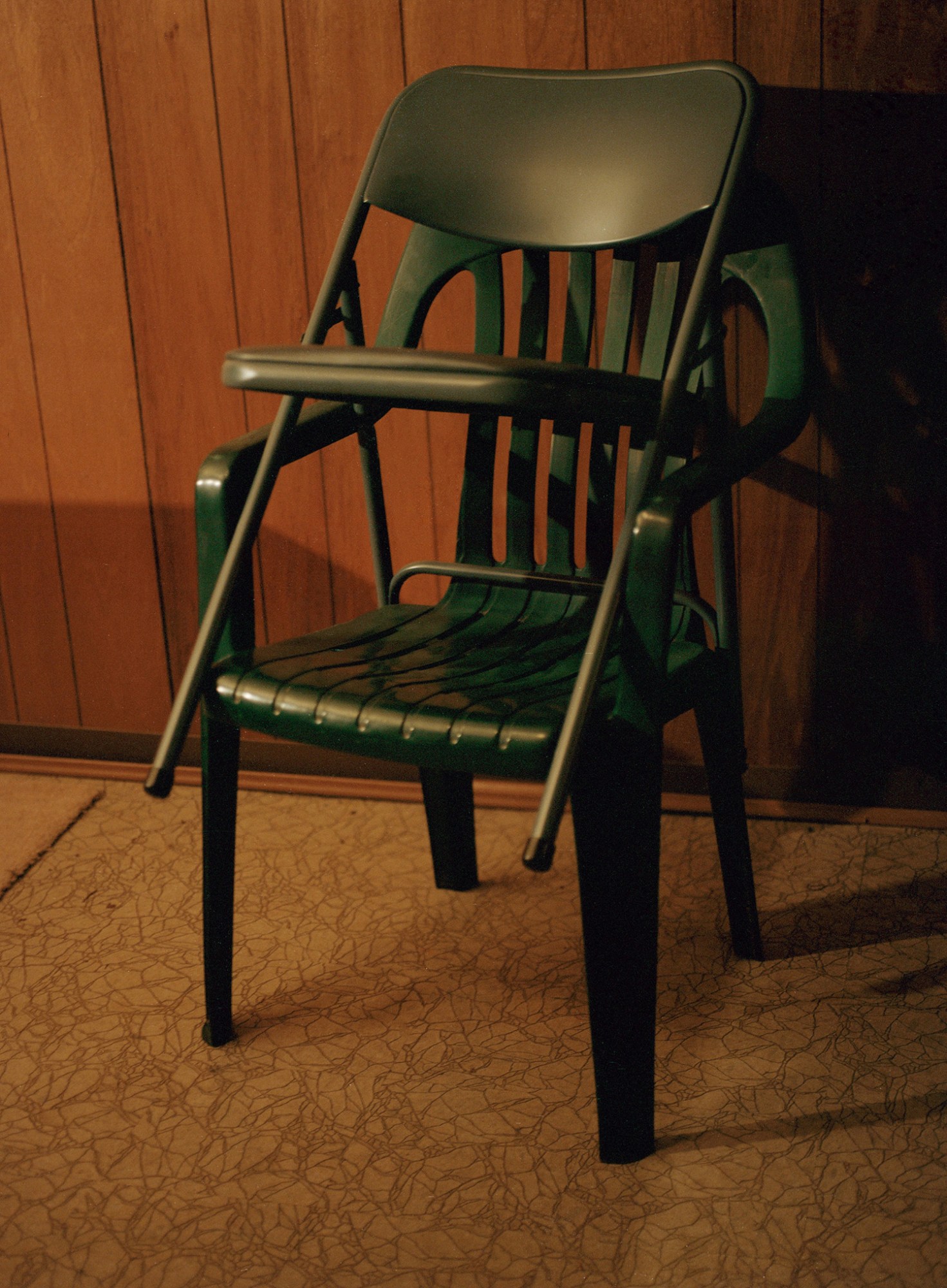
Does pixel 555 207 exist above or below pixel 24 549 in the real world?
above

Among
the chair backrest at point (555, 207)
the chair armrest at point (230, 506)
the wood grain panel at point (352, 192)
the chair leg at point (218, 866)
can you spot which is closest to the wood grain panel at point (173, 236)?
the wood grain panel at point (352, 192)

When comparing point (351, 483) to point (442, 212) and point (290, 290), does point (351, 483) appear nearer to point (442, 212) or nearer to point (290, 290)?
point (290, 290)

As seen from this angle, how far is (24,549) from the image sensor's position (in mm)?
2025

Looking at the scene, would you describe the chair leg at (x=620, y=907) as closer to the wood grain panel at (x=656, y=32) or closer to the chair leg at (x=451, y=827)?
the chair leg at (x=451, y=827)

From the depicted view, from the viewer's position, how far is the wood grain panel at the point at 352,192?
162cm

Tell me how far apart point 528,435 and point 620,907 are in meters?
0.61

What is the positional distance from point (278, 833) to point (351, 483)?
580mm

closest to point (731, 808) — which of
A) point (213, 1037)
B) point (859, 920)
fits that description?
point (859, 920)

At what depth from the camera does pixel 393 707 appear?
3.53 feet

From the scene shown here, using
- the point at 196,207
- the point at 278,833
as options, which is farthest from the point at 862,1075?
the point at 196,207

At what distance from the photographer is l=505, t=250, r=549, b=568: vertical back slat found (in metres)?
1.40

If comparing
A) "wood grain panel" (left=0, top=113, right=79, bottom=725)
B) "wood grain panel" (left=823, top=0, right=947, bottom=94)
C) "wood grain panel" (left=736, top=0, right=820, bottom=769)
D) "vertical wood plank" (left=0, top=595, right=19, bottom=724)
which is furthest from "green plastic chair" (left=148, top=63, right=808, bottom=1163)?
"vertical wood plank" (left=0, top=595, right=19, bottom=724)

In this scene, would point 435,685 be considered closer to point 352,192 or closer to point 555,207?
point 555,207

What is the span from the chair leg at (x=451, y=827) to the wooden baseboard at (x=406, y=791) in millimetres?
242
